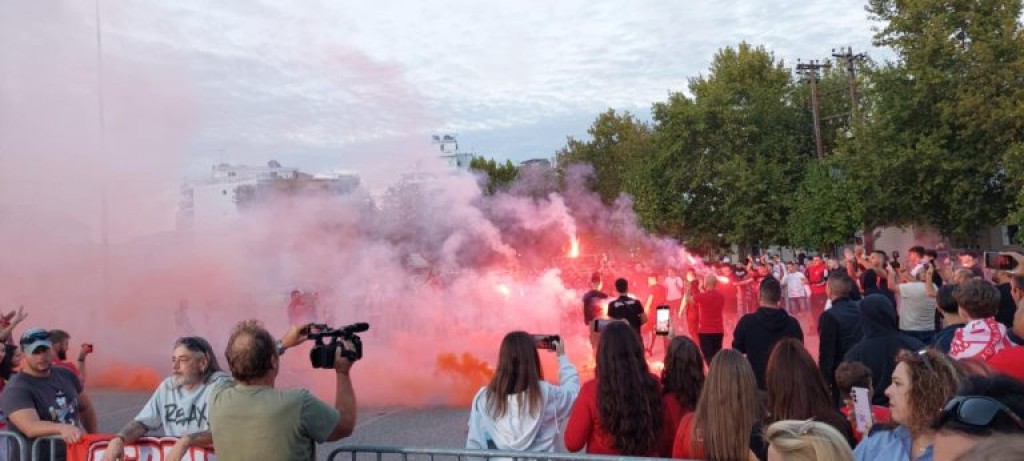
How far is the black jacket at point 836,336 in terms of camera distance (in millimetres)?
6863

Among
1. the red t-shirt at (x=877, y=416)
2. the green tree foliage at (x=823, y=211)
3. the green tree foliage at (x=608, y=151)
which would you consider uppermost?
the green tree foliage at (x=608, y=151)

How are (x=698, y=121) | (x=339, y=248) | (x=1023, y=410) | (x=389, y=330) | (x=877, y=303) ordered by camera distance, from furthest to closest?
(x=698, y=121)
(x=339, y=248)
(x=389, y=330)
(x=877, y=303)
(x=1023, y=410)

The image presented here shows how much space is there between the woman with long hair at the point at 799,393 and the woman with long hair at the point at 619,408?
1.89 feet

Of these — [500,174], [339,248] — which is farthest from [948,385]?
[500,174]

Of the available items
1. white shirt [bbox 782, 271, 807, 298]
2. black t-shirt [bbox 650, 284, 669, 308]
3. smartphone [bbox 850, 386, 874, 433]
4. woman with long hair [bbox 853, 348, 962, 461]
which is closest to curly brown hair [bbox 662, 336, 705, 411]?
smartphone [bbox 850, 386, 874, 433]

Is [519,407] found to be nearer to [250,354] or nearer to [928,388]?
[250,354]

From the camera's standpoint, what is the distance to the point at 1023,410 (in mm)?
2102

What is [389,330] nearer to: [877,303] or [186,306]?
[186,306]

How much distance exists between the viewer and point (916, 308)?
9531 mm

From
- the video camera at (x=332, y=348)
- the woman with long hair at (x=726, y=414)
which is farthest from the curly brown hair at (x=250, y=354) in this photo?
the woman with long hair at (x=726, y=414)

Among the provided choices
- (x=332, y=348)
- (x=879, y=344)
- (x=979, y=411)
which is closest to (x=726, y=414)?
(x=332, y=348)

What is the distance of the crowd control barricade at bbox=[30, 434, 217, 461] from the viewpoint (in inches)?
174

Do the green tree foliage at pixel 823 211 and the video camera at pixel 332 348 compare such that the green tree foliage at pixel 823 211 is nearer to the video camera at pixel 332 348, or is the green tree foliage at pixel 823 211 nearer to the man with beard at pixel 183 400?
the man with beard at pixel 183 400

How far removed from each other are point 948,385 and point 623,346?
1.59 metres
